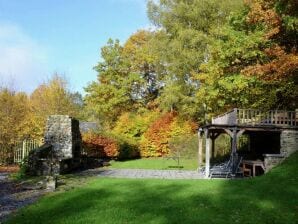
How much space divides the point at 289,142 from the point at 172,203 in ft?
44.6

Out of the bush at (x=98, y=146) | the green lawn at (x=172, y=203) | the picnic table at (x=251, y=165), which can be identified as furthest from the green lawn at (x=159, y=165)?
the green lawn at (x=172, y=203)

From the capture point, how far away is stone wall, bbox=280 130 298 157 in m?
23.9

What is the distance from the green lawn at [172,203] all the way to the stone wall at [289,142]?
23.2ft

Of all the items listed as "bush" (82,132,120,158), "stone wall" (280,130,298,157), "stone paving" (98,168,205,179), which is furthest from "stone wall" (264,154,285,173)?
"bush" (82,132,120,158)

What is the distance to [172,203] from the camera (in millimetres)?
12297

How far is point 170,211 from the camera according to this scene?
11.2 m

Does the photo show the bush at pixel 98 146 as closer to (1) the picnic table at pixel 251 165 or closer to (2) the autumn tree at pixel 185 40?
(2) the autumn tree at pixel 185 40

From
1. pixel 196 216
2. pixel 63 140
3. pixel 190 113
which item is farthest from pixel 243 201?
pixel 190 113

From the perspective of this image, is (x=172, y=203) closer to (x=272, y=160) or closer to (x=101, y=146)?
(x=272, y=160)

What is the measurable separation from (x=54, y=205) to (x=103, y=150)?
20.1 metres

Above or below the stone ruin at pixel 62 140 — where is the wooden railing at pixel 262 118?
above

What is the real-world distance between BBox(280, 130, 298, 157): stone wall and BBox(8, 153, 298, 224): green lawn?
23.2 feet

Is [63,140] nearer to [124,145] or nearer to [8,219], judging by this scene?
[124,145]

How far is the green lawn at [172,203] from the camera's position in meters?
10.5
